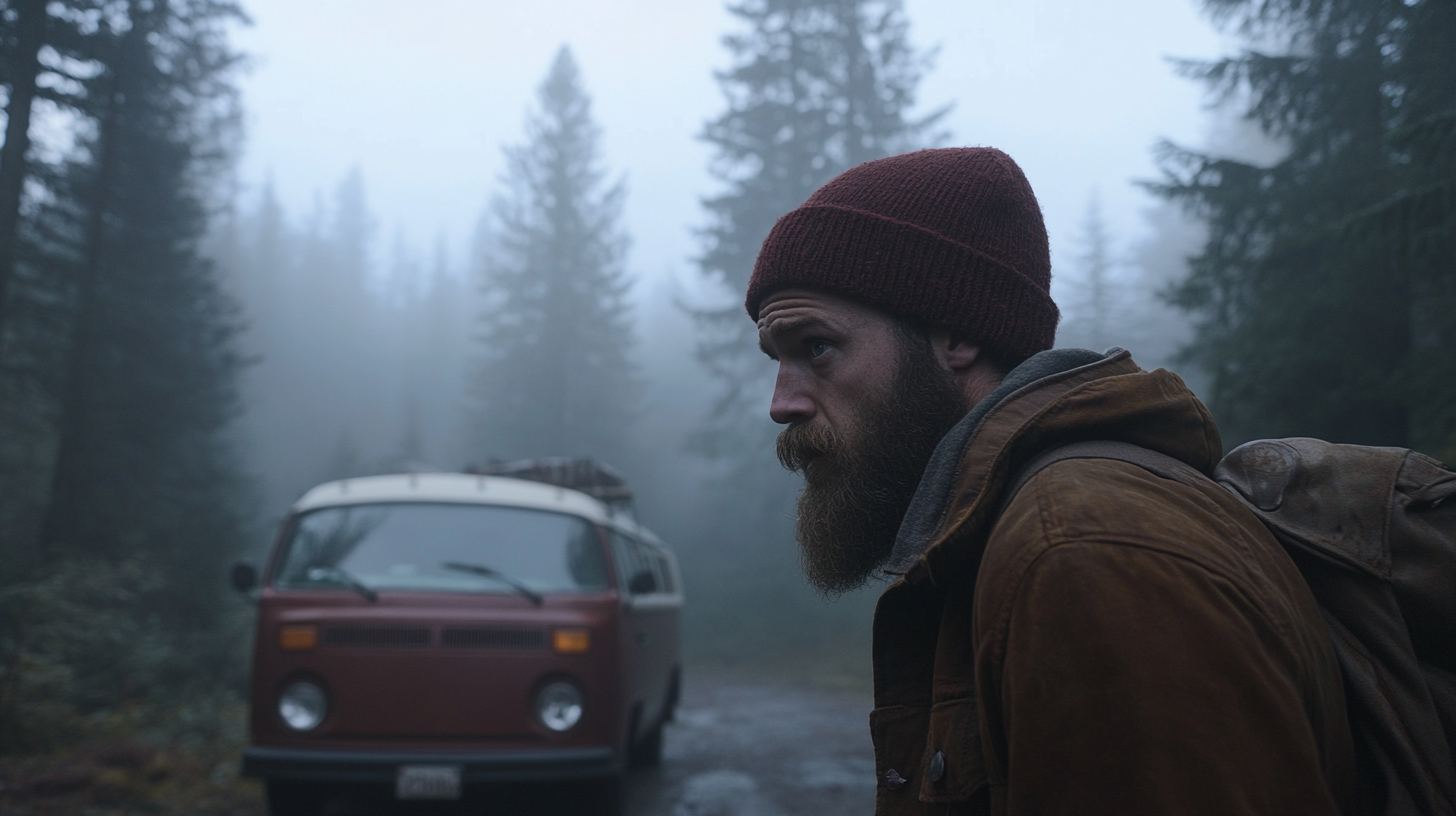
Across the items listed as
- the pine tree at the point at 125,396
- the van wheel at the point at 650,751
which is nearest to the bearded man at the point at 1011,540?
the van wheel at the point at 650,751

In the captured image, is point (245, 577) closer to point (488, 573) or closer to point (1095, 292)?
point (488, 573)

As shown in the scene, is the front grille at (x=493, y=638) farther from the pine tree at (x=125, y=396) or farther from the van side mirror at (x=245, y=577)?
the pine tree at (x=125, y=396)

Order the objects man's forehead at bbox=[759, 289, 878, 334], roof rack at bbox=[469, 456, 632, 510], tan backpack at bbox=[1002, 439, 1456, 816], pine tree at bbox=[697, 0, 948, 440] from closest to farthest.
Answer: tan backpack at bbox=[1002, 439, 1456, 816], man's forehead at bbox=[759, 289, 878, 334], roof rack at bbox=[469, 456, 632, 510], pine tree at bbox=[697, 0, 948, 440]

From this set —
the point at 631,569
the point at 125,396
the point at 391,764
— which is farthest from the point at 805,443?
the point at 125,396

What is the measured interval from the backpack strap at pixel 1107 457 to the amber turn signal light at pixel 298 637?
5.37 meters

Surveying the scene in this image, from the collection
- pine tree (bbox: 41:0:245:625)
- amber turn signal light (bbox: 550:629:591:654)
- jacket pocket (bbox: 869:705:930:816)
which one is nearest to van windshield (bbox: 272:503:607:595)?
amber turn signal light (bbox: 550:629:591:654)

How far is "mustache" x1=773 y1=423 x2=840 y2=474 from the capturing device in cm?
174

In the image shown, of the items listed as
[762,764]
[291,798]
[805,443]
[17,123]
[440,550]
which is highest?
[17,123]

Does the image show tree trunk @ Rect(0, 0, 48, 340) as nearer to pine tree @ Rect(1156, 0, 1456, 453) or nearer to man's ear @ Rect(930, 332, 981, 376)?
man's ear @ Rect(930, 332, 981, 376)

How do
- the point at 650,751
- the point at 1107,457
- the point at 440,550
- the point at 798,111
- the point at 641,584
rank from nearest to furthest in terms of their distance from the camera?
1. the point at 1107,457
2. the point at 440,550
3. the point at 641,584
4. the point at 650,751
5. the point at 798,111

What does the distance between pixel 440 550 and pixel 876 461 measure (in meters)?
5.02

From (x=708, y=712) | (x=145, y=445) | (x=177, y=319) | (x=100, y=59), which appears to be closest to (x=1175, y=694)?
(x=708, y=712)

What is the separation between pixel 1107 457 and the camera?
46.6 inches

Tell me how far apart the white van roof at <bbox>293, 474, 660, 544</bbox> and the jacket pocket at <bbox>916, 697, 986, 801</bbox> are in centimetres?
538
